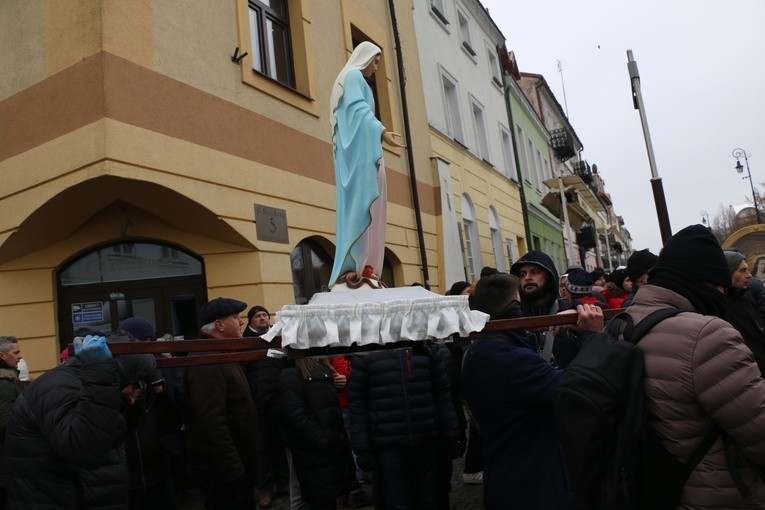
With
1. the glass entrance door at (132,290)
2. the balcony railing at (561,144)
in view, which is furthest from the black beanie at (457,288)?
the balcony railing at (561,144)

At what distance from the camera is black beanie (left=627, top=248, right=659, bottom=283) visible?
4816 millimetres

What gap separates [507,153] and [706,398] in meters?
16.7

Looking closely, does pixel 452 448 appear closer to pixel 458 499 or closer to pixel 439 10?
pixel 458 499

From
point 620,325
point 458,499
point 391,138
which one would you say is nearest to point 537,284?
point 620,325

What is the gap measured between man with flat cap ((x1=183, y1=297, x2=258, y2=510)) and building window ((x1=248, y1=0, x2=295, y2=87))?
4.06 m

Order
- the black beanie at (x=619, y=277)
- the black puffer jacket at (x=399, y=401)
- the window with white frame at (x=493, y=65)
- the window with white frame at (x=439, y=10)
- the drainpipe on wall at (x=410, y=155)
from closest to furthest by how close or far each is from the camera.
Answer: the black puffer jacket at (x=399, y=401)
the black beanie at (x=619, y=277)
the drainpipe on wall at (x=410, y=155)
the window with white frame at (x=439, y=10)
the window with white frame at (x=493, y=65)

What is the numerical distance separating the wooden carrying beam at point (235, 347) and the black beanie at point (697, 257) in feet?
0.91

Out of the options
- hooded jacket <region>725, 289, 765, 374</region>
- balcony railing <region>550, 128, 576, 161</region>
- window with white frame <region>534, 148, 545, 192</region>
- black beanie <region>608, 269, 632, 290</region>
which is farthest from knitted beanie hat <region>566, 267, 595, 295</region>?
balcony railing <region>550, 128, 576, 161</region>

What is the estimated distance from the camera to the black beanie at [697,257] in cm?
216

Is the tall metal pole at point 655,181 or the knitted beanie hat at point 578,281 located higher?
the tall metal pole at point 655,181

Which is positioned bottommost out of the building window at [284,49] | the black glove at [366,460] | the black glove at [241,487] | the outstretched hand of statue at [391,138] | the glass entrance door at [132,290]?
the black glove at [241,487]

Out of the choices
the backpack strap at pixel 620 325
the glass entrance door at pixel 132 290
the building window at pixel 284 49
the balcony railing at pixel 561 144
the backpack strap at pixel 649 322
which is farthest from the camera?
the balcony railing at pixel 561 144

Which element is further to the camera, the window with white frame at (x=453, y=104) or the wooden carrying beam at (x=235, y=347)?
the window with white frame at (x=453, y=104)

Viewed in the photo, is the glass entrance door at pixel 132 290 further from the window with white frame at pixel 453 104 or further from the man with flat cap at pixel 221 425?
the window with white frame at pixel 453 104
